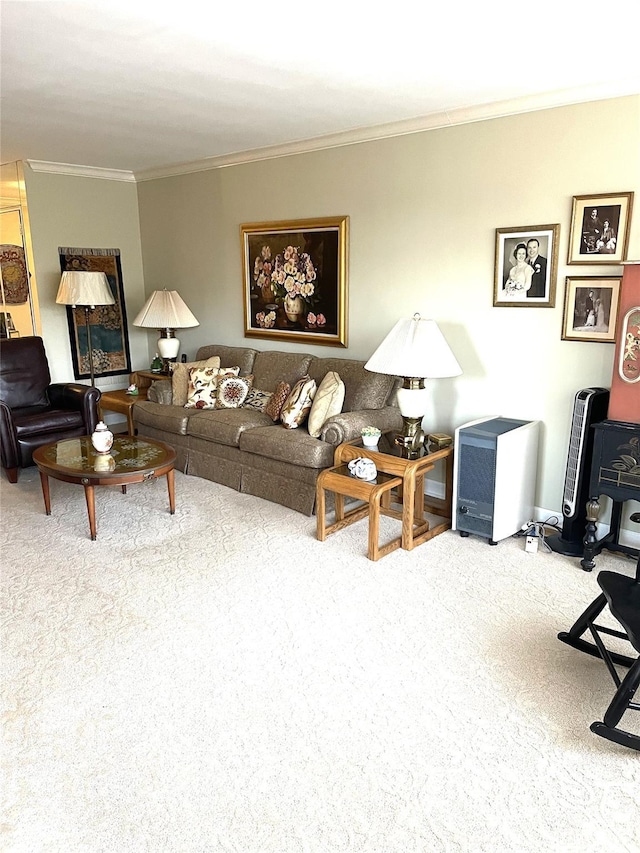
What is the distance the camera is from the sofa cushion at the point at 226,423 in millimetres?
4596

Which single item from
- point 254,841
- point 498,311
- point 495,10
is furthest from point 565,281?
point 254,841

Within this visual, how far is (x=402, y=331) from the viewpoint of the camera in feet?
12.5

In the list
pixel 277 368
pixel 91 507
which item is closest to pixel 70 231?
pixel 277 368

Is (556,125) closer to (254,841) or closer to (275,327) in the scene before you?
(275,327)

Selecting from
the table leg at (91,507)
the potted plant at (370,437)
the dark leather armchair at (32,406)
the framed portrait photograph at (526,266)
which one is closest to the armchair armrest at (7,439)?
the dark leather armchair at (32,406)

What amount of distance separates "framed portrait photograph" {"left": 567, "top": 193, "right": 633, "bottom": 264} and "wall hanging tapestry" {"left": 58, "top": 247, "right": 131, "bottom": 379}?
15.1 feet

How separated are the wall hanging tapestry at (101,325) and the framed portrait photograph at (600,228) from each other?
459 cm

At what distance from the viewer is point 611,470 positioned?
3299mm

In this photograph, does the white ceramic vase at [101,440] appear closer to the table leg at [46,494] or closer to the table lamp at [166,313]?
the table leg at [46,494]

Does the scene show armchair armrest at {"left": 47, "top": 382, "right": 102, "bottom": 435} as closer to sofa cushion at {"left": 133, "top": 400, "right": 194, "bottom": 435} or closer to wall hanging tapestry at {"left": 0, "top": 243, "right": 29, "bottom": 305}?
sofa cushion at {"left": 133, "top": 400, "right": 194, "bottom": 435}

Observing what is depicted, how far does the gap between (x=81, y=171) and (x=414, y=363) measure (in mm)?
4157

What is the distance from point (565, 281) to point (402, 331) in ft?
3.20

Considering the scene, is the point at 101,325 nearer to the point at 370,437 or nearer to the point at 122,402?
the point at 122,402

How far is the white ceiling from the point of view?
96.7 inches
